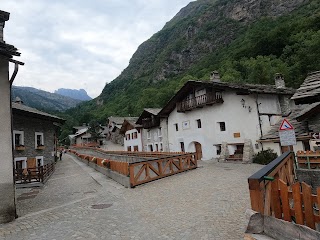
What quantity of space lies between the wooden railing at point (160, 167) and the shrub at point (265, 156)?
5.31m

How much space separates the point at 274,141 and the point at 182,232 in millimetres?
15384

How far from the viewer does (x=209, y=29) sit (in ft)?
371

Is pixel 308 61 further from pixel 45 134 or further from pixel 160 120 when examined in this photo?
pixel 45 134

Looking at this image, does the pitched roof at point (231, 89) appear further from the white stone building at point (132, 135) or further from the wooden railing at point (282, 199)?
the wooden railing at point (282, 199)

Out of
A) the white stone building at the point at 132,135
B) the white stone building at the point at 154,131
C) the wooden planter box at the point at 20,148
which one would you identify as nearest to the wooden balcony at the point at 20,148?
the wooden planter box at the point at 20,148

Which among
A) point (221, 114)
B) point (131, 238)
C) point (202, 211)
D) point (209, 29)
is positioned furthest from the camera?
point (209, 29)

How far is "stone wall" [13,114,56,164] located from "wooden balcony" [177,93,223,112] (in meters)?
13.8

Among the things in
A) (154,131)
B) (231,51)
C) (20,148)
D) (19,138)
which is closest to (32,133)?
(19,138)

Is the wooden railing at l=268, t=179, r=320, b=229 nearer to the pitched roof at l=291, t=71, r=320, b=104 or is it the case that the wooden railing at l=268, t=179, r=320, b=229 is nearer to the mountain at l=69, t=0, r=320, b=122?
the pitched roof at l=291, t=71, r=320, b=104

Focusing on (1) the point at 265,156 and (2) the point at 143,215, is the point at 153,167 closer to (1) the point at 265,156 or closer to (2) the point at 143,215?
(2) the point at 143,215

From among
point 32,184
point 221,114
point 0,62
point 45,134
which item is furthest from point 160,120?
point 0,62

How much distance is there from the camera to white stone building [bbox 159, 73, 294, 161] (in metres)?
20.6

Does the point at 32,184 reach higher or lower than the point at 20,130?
lower

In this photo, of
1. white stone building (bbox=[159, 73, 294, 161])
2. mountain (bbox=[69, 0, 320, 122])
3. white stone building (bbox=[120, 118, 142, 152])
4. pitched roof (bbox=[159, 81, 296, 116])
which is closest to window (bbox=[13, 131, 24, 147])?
white stone building (bbox=[159, 73, 294, 161])
